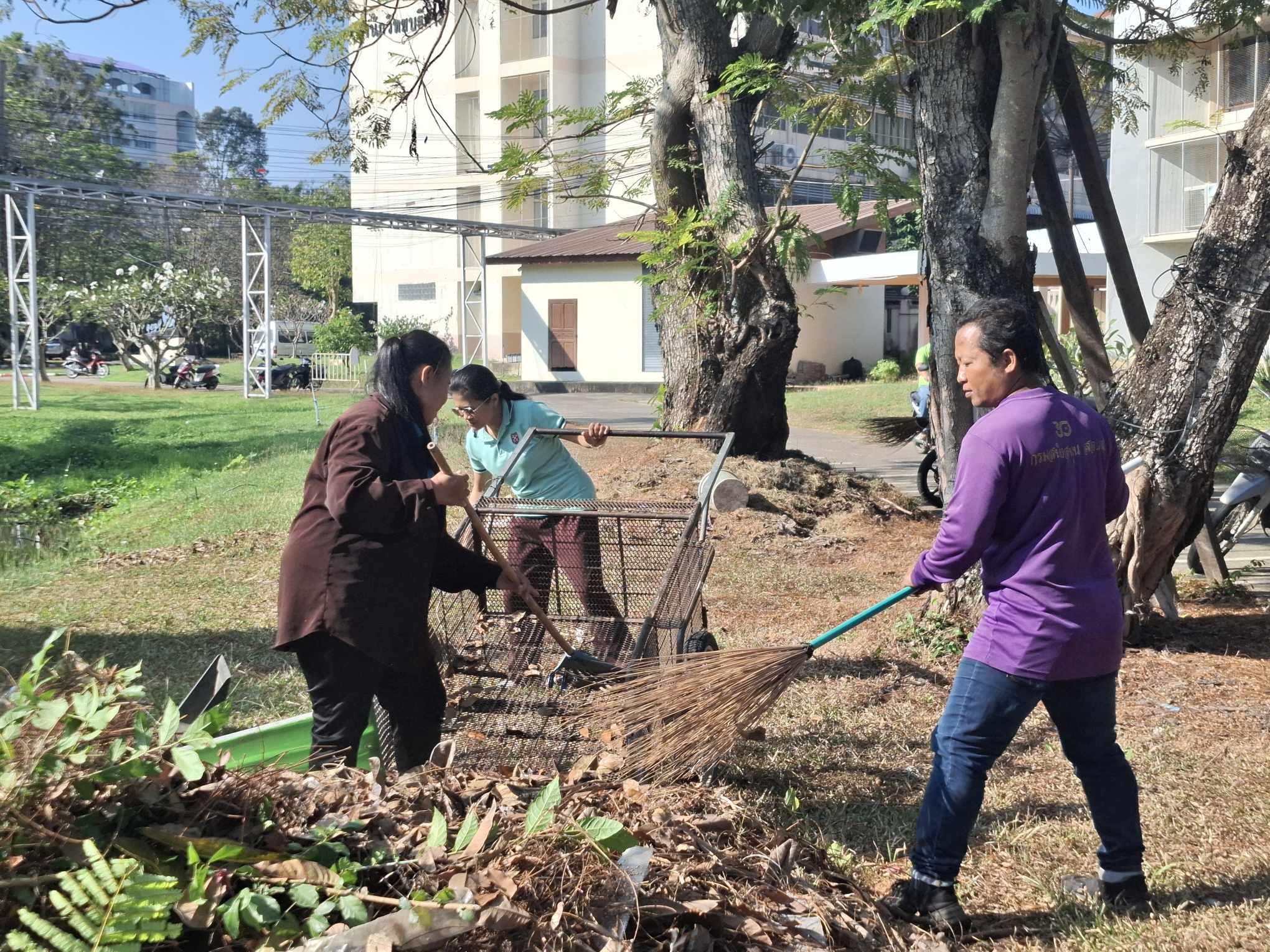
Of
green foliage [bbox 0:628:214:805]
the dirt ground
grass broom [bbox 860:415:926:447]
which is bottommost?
the dirt ground

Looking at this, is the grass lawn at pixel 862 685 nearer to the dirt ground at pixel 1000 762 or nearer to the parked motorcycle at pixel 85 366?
the dirt ground at pixel 1000 762

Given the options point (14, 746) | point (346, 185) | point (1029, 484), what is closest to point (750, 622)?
point (1029, 484)

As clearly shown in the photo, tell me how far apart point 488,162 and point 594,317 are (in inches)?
365

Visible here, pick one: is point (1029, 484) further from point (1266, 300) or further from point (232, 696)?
point (232, 696)

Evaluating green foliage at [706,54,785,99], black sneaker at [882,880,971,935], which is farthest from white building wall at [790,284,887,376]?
black sneaker at [882,880,971,935]

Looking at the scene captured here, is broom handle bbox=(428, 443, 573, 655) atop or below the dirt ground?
atop

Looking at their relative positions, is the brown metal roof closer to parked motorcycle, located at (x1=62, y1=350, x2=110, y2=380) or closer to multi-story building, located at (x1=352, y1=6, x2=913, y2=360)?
multi-story building, located at (x1=352, y1=6, x2=913, y2=360)

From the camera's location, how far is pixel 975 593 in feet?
20.4

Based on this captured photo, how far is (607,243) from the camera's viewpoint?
3209cm

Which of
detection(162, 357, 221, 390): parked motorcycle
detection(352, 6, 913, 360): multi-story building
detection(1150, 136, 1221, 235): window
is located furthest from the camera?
detection(352, 6, 913, 360): multi-story building

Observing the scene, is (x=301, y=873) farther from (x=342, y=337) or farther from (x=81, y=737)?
(x=342, y=337)

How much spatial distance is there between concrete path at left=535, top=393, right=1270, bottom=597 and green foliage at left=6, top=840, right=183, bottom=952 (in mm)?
7039

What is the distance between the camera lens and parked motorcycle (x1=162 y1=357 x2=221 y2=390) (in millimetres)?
34969

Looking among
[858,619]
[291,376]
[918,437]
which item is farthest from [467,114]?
[858,619]
